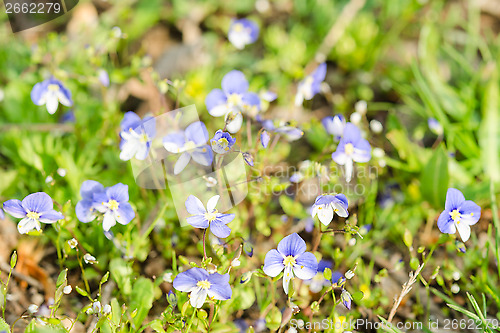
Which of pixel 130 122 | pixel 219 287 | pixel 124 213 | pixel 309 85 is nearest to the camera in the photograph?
pixel 219 287

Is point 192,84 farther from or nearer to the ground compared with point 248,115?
nearer to the ground

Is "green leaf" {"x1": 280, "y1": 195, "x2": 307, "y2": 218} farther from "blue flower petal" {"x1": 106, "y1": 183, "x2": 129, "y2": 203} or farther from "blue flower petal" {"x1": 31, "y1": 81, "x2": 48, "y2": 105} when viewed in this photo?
"blue flower petal" {"x1": 31, "y1": 81, "x2": 48, "y2": 105}

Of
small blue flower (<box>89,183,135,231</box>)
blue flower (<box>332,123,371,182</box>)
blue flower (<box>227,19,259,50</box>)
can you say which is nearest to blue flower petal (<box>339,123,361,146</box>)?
blue flower (<box>332,123,371,182</box>)

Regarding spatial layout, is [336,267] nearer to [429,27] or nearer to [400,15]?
[429,27]

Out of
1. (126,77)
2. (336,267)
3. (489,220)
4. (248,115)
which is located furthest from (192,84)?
(489,220)

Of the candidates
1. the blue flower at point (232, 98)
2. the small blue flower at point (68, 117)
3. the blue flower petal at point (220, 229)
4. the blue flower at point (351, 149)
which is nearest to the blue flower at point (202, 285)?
the blue flower petal at point (220, 229)

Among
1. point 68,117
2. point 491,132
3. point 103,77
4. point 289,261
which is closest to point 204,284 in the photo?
point 289,261

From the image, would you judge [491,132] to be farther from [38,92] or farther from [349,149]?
[38,92]
